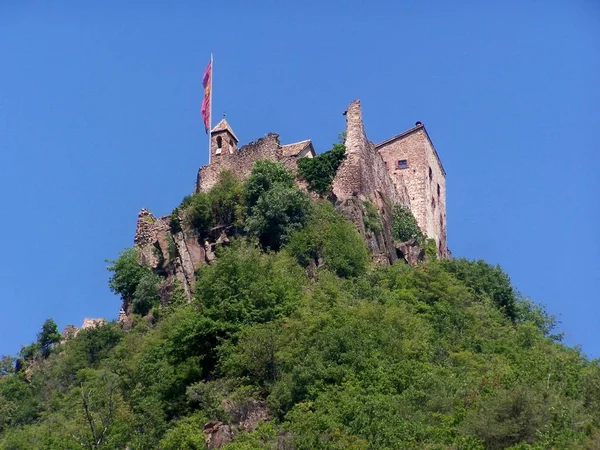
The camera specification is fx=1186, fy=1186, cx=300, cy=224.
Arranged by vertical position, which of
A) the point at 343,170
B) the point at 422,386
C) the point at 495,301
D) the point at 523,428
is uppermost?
the point at 343,170

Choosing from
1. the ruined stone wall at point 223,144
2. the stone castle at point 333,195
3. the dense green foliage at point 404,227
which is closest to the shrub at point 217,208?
the stone castle at point 333,195

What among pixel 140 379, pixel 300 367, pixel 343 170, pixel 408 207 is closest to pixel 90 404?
pixel 140 379

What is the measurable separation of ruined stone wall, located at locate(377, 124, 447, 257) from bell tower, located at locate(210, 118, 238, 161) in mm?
7770

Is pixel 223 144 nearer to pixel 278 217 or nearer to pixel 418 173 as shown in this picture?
pixel 278 217

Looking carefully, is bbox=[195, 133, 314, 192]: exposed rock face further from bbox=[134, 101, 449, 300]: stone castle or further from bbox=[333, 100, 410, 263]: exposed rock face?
bbox=[333, 100, 410, 263]: exposed rock face

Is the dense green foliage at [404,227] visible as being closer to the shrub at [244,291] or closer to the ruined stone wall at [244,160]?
the ruined stone wall at [244,160]

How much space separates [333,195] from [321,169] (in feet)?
3.76

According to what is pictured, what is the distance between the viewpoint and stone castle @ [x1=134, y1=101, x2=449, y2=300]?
4444cm

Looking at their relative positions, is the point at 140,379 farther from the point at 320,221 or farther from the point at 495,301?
the point at 495,301

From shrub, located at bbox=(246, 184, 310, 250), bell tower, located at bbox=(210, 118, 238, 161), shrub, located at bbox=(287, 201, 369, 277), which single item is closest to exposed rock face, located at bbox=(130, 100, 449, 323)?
bell tower, located at bbox=(210, 118, 238, 161)

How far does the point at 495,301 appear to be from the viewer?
143ft

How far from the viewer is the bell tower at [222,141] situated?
48.8m

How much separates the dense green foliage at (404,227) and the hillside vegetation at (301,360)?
177 centimetres

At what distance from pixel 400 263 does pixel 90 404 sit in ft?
45.6
